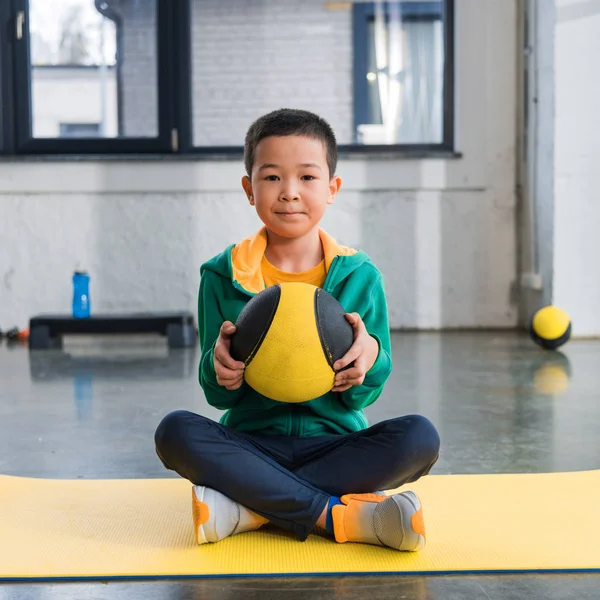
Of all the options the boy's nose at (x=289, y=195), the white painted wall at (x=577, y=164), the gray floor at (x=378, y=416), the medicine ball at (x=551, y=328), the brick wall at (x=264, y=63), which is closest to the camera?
the gray floor at (x=378, y=416)

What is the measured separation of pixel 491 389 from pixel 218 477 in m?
1.84

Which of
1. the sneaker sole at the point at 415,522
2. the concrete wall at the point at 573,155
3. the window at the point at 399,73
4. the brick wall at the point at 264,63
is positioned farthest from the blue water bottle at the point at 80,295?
the sneaker sole at the point at 415,522

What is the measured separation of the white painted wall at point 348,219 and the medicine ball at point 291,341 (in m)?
3.62

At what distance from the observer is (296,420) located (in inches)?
68.4

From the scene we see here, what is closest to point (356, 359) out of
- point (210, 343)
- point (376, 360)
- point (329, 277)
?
point (376, 360)

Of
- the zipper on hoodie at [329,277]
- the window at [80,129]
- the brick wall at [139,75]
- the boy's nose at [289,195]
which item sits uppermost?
the brick wall at [139,75]

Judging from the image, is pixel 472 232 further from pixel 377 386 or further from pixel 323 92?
pixel 377 386

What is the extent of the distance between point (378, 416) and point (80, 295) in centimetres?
233

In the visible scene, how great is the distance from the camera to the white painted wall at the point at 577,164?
4.58 meters

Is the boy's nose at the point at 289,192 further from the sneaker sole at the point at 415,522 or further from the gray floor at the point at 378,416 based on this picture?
the gray floor at the point at 378,416

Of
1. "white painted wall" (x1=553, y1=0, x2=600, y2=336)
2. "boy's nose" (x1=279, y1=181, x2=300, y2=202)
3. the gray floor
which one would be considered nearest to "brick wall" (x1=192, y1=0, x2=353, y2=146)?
"white painted wall" (x1=553, y1=0, x2=600, y2=336)

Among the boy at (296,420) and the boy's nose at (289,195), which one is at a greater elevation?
the boy's nose at (289,195)

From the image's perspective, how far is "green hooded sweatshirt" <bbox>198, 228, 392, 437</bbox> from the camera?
1.73 meters

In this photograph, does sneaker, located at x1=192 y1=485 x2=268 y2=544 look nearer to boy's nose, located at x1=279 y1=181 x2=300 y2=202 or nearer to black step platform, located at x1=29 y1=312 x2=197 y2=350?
boy's nose, located at x1=279 y1=181 x2=300 y2=202
